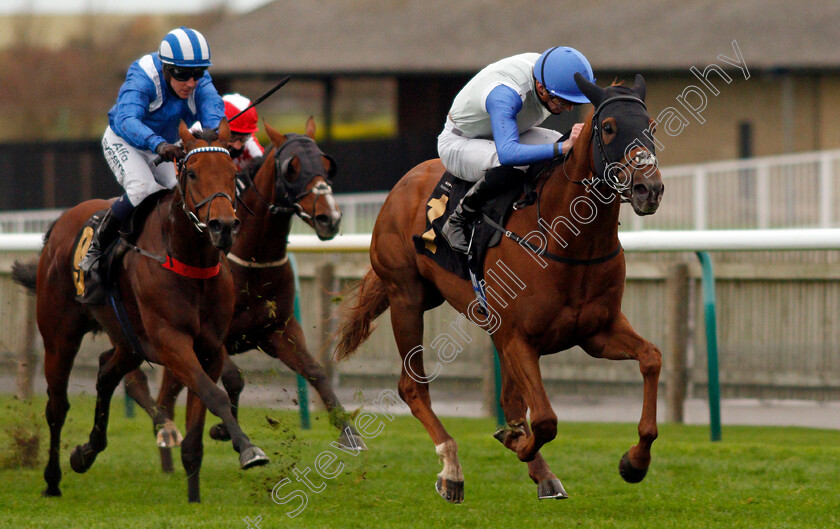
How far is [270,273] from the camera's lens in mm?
6215

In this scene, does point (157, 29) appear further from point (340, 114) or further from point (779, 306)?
point (779, 306)

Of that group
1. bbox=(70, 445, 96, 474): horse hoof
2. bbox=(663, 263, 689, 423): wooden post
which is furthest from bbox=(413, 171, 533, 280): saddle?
bbox=(663, 263, 689, 423): wooden post

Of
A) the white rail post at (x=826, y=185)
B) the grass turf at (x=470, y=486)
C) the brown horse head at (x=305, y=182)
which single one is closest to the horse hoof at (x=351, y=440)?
the grass turf at (x=470, y=486)

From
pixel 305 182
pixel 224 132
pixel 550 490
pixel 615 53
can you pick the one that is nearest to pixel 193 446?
pixel 224 132

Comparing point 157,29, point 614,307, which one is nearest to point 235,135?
point 614,307

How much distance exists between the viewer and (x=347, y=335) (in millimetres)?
6059

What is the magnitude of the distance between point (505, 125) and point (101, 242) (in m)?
2.03

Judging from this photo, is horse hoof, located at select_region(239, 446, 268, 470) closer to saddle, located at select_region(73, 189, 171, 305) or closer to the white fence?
saddle, located at select_region(73, 189, 171, 305)

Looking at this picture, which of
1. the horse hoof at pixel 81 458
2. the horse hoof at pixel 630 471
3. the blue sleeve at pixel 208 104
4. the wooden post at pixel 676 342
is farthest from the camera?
the wooden post at pixel 676 342

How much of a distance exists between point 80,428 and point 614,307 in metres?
4.45

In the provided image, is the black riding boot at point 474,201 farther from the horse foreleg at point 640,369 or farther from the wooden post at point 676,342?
the wooden post at point 676,342

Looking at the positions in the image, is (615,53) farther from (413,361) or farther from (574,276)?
(574,276)

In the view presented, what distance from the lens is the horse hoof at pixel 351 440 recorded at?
5.86 meters

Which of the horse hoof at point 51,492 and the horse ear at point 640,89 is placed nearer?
the horse ear at point 640,89
